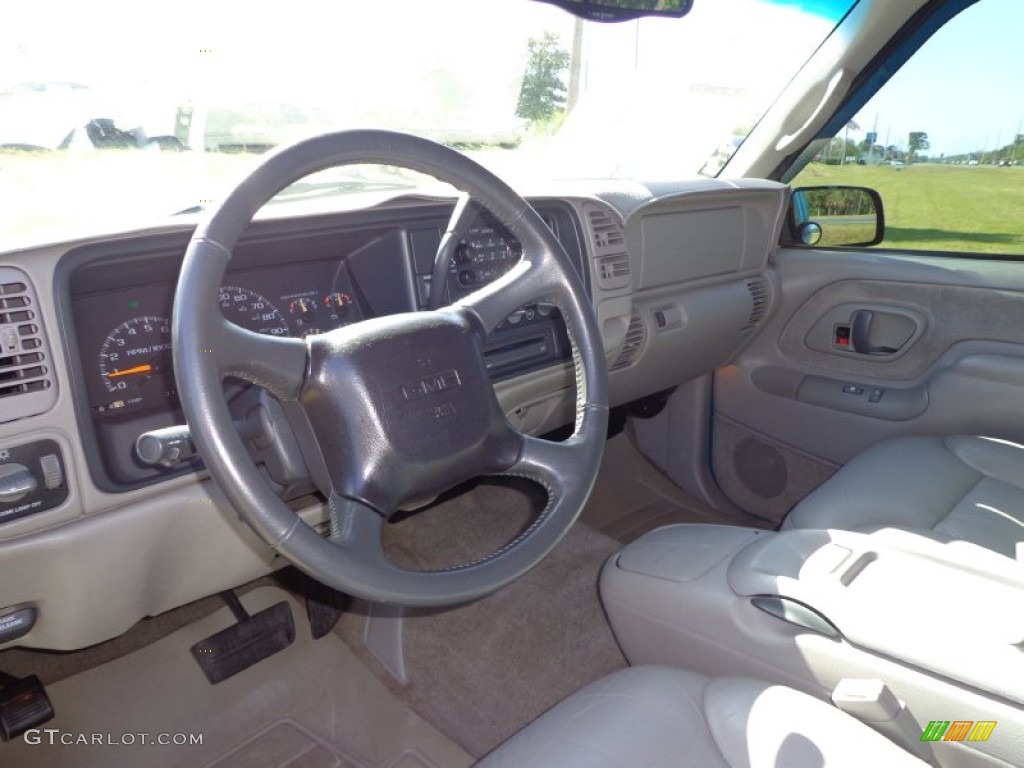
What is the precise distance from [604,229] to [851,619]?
1.16 m

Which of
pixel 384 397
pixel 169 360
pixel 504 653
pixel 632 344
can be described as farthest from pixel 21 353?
pixel 632 344

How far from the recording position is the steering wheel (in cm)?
99

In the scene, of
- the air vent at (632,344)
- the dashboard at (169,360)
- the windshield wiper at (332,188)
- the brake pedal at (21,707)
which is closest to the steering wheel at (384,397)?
the dashboard at (169,360)

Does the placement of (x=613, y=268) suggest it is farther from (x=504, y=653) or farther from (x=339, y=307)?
(x=504, y=653)

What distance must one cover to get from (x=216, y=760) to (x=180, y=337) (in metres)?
1.36

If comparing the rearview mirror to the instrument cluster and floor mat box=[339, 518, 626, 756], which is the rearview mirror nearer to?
the instrument cluster

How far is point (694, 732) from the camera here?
1225 millimetres

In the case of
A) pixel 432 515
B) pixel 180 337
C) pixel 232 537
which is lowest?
pixel 432 515

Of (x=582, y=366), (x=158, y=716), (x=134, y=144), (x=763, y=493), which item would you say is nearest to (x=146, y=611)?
(x=158, y=716)

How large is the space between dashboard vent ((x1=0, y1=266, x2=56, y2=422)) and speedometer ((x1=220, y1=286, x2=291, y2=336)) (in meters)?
0.34

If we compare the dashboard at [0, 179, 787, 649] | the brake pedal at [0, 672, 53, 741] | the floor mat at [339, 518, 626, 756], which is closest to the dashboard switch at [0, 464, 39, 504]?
the dashboard at [0, 179, 787, 649]

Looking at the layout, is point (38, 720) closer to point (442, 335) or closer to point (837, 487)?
point (442, 335)

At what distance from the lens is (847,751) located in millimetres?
1101

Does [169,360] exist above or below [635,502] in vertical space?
above
